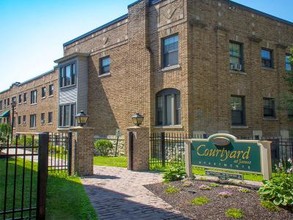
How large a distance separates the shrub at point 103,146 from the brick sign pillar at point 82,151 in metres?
8.92

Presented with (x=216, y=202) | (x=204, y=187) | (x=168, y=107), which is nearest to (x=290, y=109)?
(x=168, y=107)

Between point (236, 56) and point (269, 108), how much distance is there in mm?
4343

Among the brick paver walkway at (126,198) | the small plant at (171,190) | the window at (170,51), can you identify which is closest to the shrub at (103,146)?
the window at (170,51)

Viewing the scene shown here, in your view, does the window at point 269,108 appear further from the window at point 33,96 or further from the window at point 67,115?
the window at point 33,96

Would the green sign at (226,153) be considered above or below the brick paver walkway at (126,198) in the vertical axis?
above

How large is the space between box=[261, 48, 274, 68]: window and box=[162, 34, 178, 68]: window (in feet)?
22.0

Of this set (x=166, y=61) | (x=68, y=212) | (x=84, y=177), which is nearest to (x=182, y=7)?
(x=166, y=61)

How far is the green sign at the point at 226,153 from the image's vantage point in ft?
27.5

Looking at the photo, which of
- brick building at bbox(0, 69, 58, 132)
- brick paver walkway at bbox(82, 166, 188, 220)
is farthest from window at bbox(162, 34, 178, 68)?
brick building at bbox(0, 69, 58, 132)

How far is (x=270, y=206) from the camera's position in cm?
677

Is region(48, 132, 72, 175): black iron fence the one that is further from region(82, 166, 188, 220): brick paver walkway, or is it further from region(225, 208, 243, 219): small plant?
region(225, 208, 243, 219): small plant

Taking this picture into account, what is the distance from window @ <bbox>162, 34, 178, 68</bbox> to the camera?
17520 mm

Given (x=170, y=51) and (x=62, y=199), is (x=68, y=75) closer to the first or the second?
(x=170, y=51)

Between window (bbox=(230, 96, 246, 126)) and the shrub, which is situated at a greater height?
window (bbox=(230, 96, 246, 126))
